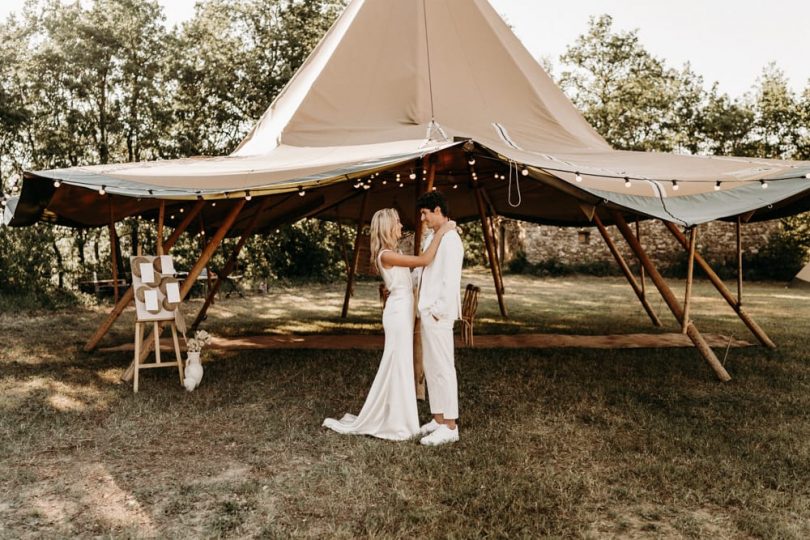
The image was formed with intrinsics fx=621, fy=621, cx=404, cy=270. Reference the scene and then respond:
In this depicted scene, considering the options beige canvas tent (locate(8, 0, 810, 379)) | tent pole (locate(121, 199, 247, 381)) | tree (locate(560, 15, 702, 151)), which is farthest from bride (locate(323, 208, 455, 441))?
tree (locate(560, 15, 702, 151))

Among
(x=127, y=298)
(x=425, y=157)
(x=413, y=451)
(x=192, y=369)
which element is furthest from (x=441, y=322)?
(x=127, y=298)

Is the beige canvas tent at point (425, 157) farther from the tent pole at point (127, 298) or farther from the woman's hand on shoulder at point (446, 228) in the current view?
the woman's hand on shoulder at point (446, 228)

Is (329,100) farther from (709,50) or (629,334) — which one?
(709,50)

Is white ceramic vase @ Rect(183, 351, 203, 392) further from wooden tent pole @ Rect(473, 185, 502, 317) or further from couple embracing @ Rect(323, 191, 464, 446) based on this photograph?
wooden tent pole @ Rect(473, 185, 502, 317)

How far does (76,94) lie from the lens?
1570 cm

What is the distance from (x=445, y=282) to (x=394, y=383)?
749mm

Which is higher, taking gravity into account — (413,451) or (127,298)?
(127,298)

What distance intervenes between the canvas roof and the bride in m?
0.66

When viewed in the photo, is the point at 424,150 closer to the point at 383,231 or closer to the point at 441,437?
the point at 383,231

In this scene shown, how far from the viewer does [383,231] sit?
4098 millimetres

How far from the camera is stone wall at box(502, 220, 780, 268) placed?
20.0m

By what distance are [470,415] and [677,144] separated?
2220 centimetres

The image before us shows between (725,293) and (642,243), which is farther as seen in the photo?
(642,243)

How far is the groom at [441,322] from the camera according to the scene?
3.92 meters
